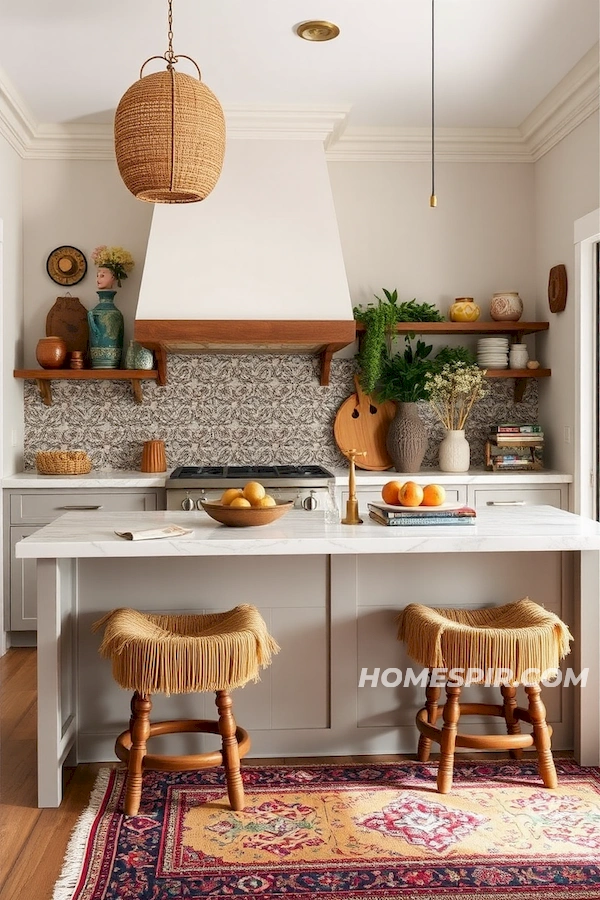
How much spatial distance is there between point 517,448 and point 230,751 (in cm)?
277

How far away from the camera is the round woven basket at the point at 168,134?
2314 mm

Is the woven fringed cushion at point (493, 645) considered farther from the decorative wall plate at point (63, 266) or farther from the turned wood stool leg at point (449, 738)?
the decorative wall plate at point (63, 266)

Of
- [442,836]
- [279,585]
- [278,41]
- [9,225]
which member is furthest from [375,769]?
[9,225]

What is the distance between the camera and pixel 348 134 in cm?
475

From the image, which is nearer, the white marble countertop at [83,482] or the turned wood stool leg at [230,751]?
the turned wood stool leg at [230,751]

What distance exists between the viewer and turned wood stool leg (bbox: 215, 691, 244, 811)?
245 cm

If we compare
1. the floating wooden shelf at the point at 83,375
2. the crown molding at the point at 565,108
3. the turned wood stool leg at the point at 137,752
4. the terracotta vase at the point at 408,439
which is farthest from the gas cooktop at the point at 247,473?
the crown molding at the point at 565,108

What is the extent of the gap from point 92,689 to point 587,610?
5.51 feet

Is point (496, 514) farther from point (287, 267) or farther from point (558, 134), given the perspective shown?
point (558, 134)

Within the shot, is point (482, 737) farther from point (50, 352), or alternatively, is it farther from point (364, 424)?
point (50, 352)

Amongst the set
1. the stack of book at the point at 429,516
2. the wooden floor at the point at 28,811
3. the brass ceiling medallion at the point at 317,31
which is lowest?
the wooden floor at the point at 28,811

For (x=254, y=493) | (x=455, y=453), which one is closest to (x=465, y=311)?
(x=455, y=453)

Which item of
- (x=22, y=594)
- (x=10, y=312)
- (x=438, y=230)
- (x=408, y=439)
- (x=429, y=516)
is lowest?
(x=22, y=594)

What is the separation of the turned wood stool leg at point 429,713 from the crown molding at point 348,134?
283cm
